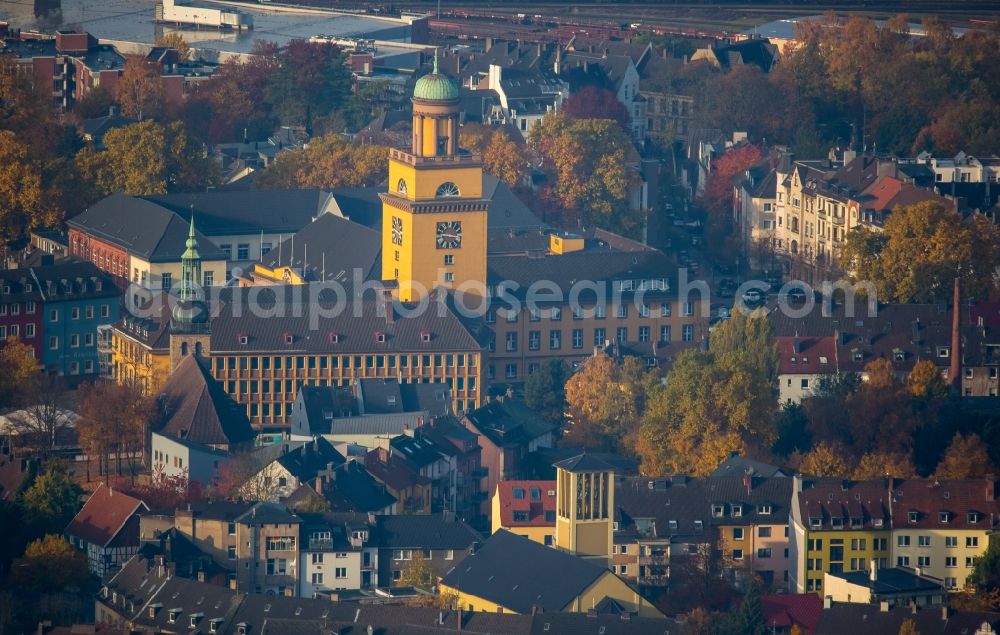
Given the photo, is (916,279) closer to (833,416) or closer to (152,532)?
(833,416)

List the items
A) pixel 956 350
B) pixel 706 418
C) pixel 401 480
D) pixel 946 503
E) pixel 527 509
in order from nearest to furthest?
pixel 946 503 → pixel 527 509 → pixel 401 480 → pixel 706 418 → pixel 956 350

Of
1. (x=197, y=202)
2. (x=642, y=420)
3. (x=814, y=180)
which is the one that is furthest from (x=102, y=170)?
(x=642, y=420)

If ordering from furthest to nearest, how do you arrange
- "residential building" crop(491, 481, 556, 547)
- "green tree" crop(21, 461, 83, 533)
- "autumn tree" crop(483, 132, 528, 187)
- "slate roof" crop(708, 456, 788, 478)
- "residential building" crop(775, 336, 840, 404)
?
1. "autumn tree" crop(483, 132, 528, 187)
2. "residential building" crop(775, 336, 840, 404)
3. "slate roof" crop(708, 456, 788, 478)
4. "green tree" crop(21, 461, 83, 533)
5. "residential building" crop(491, 481, 556, 547)

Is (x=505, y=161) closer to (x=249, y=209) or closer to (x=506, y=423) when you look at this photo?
(x=249, y=209)

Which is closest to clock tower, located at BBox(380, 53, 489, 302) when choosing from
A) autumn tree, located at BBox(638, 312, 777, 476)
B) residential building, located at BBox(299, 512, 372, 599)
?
autumn tree, located at BBox(638, 312, 777, 476)

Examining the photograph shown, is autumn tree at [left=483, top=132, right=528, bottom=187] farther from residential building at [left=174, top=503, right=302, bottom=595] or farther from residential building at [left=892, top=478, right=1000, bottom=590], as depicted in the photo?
residential building at [left=174, top=503, right=302, bottom=595]

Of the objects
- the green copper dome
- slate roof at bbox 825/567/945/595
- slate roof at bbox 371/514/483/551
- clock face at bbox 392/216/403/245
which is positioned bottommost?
slate roof at bbox 825/567/945/595

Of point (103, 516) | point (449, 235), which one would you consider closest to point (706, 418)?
point (449, 235)

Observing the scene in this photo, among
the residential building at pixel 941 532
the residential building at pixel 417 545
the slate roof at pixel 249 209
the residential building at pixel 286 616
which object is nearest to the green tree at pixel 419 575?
the residential building at pixel 417 545
